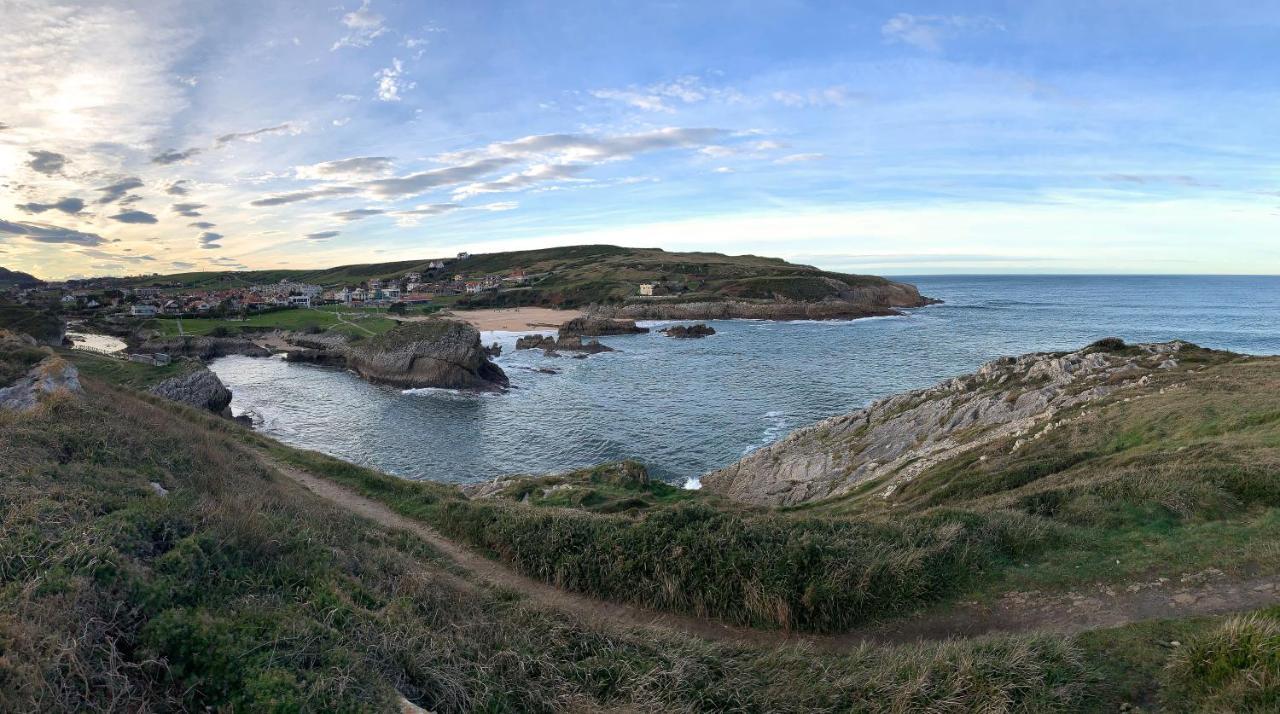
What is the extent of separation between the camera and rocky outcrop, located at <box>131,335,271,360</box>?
64.2 metres

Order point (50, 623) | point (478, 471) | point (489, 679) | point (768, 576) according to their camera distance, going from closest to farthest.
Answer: point (50, 623) < point (489, 679) < point (768, 576) < point (478, 471)

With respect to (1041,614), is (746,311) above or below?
above

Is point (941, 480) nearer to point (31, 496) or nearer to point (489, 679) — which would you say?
point (489, 679)

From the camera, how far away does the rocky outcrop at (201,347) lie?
64.2 meters

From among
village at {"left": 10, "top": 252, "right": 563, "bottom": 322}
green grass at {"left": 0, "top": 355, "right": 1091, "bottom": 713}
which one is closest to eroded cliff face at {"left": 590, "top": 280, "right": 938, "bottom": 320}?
village at {"left": 10, "top": 252, "right": 563, "bottom": 322}

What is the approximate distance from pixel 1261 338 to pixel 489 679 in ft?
324

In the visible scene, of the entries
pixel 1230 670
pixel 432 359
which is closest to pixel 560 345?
pixel 432 359

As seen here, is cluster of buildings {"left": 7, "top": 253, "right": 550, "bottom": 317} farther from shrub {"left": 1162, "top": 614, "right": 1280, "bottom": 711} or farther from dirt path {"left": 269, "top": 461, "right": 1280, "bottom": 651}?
shrub {"left": 1162, "top": 614, "right": 1280, "bottom": 711}

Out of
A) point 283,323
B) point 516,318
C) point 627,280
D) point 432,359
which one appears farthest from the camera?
point 627,280

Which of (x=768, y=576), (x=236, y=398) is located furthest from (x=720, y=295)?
(x=768, y=576)

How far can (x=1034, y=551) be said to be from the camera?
32.8 feet

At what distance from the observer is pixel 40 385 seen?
14359 mm

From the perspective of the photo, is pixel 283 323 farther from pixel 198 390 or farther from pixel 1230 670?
pixel 1230 670

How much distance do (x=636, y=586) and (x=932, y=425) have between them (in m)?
18.5
